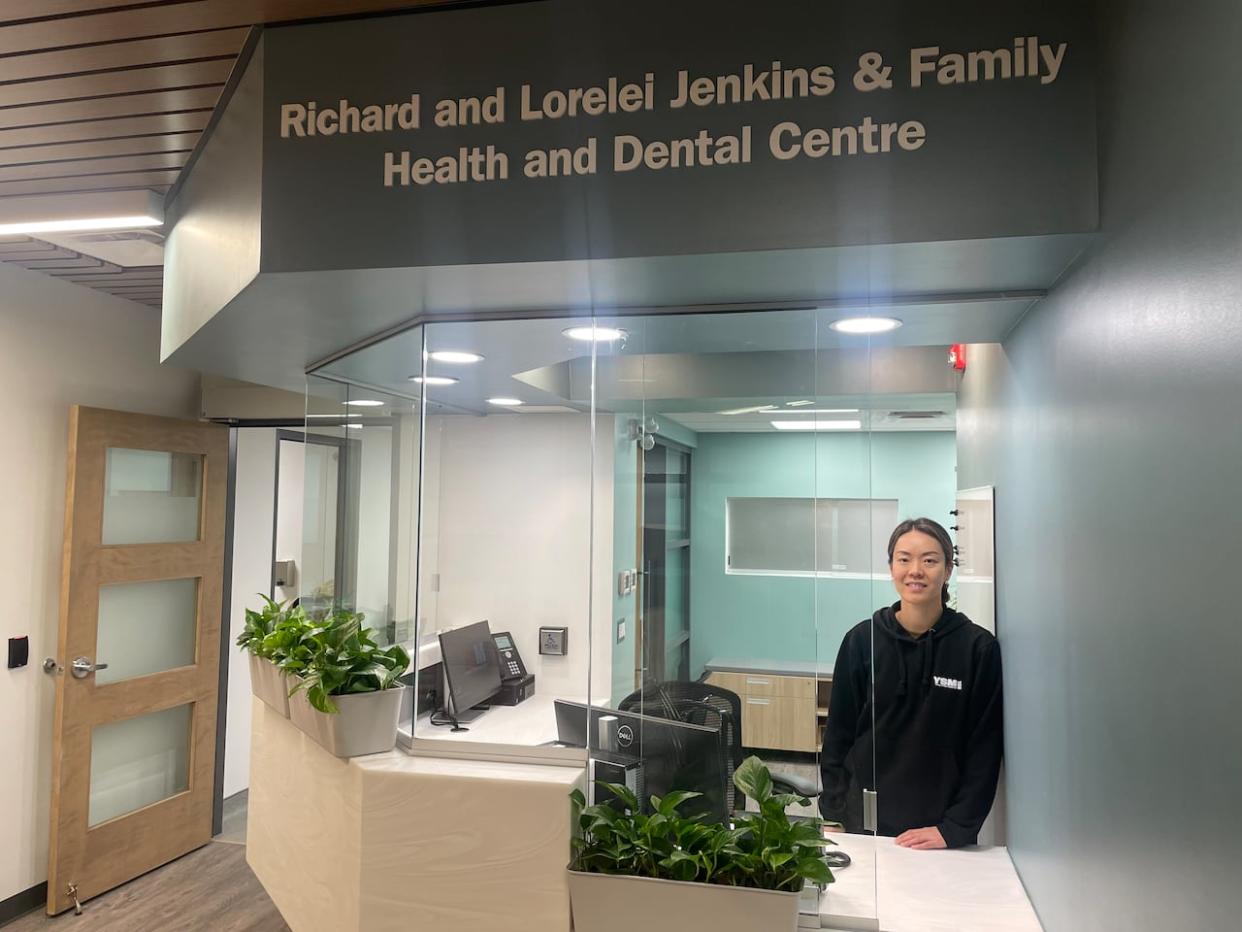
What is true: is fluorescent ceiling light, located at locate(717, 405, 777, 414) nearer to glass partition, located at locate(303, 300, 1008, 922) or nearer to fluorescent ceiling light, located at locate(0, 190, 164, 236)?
glass partition, located at locate(303, 300, 1008, 922)

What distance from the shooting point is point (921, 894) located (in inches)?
77.7

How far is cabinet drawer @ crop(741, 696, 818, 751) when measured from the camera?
6.06 feet

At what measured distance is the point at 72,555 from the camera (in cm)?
354

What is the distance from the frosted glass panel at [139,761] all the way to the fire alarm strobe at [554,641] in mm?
2380

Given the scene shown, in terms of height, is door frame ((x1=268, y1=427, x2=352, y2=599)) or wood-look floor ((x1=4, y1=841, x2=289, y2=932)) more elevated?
door frame ((x1=268, y1=427, x2=352, y2=599))

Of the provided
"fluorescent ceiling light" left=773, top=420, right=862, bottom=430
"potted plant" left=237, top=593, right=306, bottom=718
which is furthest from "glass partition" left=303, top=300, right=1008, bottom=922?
"potted plant" left=237, top=593, right=306, bottom=718

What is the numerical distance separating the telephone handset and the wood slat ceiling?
1623 mm

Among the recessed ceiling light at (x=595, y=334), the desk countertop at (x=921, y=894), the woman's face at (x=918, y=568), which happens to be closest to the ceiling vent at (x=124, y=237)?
the recessed ceiling light at (x=595, y=334)

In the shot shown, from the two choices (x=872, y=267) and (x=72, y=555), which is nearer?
(x=872, y=267)

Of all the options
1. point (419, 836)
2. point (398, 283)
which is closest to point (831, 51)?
point (398, 283)

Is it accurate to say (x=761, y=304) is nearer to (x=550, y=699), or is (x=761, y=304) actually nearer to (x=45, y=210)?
(x=550, y=699)

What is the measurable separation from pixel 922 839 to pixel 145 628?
11.5ft

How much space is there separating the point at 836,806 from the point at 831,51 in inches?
61.2

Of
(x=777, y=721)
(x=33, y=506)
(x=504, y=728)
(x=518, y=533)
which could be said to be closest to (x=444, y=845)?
(x=504, y=728)
